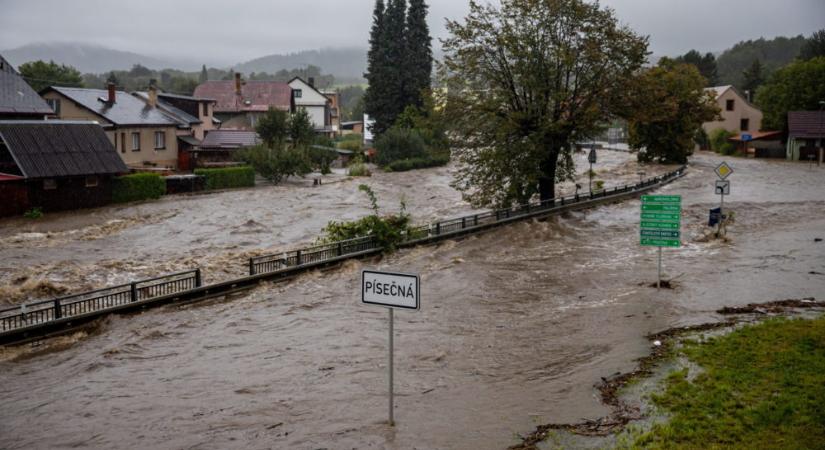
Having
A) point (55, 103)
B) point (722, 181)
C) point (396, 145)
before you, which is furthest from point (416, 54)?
point (722, 181)

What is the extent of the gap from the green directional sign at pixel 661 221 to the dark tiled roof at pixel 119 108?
42.5 meters

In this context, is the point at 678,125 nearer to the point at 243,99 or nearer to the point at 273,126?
the point at 273,126

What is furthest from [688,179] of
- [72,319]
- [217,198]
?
[72,319]

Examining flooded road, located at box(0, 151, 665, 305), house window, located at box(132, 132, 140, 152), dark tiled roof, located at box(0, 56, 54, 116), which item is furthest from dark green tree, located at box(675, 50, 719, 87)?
dark tiled roof, located at box(0, 56, 54, 116)

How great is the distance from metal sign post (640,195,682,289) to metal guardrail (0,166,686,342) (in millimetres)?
10541

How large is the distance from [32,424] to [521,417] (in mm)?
8554

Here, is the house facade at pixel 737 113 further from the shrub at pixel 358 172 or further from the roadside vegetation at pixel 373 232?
the roadside vegetation at pixel 373 232

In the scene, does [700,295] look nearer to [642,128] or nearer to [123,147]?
[123,147]

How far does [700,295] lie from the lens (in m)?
21.4

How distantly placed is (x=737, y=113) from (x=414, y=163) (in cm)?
4799

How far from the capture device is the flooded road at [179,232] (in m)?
26.3

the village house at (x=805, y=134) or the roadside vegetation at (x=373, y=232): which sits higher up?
the village house at (x=805, y=134)

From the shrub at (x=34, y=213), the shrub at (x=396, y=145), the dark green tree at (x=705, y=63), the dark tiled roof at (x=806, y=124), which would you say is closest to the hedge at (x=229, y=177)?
the shrub at (x=34, y=213)

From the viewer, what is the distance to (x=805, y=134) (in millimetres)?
74188
